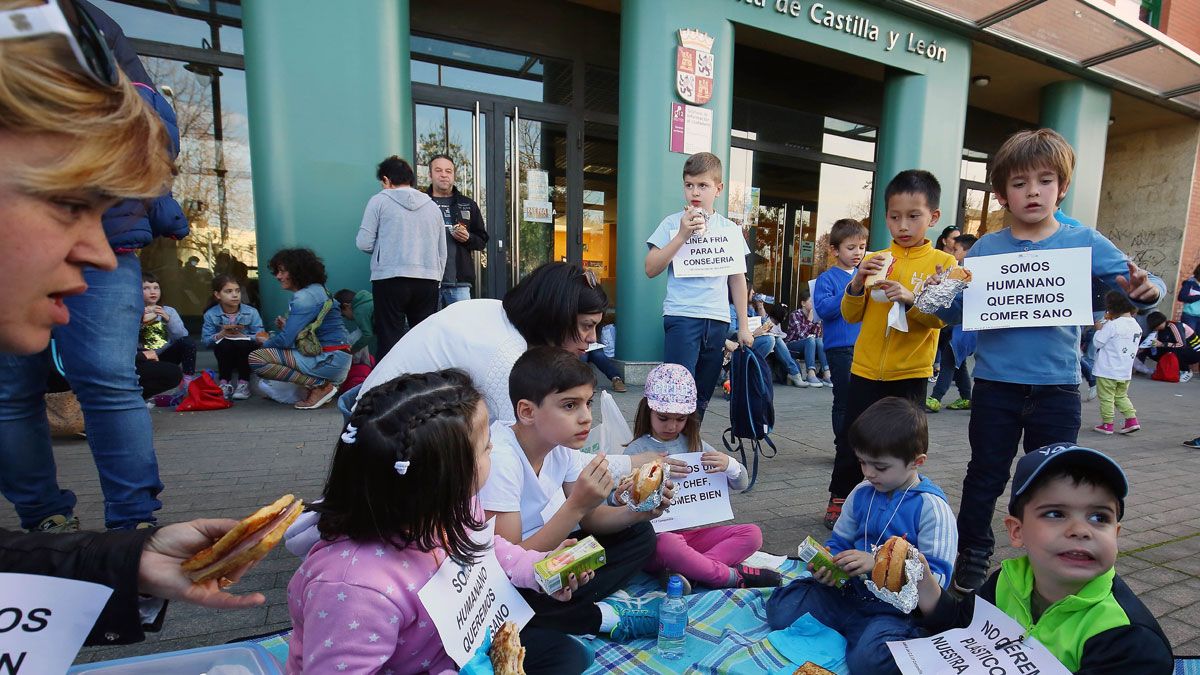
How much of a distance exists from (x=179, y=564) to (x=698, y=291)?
2988 mm

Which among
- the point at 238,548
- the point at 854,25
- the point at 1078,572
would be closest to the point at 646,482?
the point at 1078,572

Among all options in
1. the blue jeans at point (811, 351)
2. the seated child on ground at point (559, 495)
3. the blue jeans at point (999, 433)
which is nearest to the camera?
the seated child on ground at point (559, 495)

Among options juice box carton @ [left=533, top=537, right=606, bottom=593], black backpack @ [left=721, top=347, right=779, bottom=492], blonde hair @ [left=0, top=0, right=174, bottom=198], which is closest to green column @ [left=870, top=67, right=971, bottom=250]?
black backpack @ [left=721, top=347, right=779, bottom=492]

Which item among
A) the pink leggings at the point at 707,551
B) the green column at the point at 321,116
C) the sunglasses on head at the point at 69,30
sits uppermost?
the green column at the point at 321,116

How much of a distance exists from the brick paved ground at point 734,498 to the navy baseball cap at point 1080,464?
107 centimetres

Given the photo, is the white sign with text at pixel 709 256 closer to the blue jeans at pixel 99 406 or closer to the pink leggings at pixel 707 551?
the pink leggings at pixel 707 551

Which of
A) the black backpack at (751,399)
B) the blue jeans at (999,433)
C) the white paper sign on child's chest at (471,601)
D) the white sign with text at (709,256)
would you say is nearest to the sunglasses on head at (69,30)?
the white paper sign on child's chest at (471,601)

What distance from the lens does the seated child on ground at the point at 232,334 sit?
17.6ft

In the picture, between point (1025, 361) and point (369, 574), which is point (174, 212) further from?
point (1025, 361)

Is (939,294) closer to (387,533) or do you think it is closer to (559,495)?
(559,495)

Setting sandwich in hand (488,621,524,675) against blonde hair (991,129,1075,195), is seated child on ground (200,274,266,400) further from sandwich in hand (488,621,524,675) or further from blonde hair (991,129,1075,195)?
blonde hair (991,129,1075,195)

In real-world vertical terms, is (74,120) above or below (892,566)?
above

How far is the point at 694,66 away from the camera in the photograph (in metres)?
6.13

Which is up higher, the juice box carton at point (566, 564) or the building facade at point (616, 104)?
the building facade at point (616, 104)
